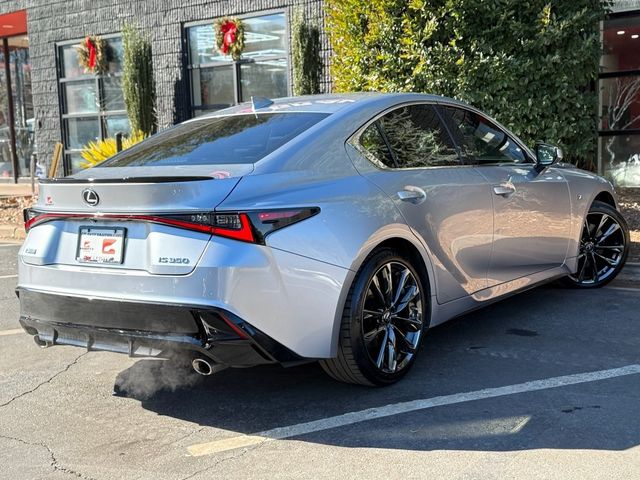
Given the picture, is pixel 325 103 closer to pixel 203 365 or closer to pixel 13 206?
pixel 203 365

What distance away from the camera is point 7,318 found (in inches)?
Answer: 228

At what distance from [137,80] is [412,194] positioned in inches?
424

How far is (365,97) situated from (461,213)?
2.92ft

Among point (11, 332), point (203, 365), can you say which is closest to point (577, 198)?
point (203, 365)

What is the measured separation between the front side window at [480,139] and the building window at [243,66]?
26.0 ft

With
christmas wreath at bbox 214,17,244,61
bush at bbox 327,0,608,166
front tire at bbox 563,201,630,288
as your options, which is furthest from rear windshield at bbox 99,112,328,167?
christmas wreath at bbox 214,17,244,61

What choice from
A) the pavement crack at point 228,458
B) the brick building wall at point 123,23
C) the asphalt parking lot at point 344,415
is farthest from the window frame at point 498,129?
the brick building wall at point 123,23

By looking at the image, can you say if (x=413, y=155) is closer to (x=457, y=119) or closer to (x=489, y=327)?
(x=457, y=119)

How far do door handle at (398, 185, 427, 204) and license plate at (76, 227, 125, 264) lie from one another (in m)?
1.48

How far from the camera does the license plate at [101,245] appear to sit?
338 centimetres

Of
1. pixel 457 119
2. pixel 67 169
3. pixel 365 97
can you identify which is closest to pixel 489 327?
pixel 457 119

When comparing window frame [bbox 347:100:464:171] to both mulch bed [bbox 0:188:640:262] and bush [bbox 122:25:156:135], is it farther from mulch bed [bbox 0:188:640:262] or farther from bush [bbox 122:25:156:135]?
bush [bbox 122:25:156:135]

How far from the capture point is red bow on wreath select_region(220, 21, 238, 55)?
1286 cm

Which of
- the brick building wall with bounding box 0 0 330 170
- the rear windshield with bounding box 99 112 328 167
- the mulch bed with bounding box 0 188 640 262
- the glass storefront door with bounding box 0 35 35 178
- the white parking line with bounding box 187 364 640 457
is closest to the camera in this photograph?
the white parking line with bounding box 187 364 640 457
